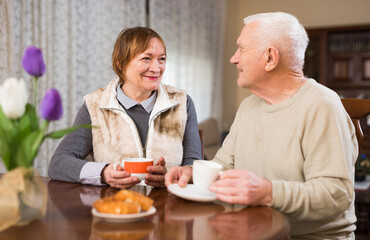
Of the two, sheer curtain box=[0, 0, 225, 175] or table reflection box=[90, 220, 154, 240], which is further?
sheer curtain box=[0, 0, 225, 175]

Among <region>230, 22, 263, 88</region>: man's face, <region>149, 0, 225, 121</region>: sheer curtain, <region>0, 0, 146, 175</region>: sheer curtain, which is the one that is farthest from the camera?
<region>149, 0, 225, 121</region>: sheer curtain

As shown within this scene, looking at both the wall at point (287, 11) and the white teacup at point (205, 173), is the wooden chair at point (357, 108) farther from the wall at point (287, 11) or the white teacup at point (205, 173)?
the wall at point (287, 11)

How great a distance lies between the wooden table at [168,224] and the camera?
0.81 m

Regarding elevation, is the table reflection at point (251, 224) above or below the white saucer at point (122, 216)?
below

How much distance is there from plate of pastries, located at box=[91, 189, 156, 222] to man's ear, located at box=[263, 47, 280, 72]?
0.64 meters

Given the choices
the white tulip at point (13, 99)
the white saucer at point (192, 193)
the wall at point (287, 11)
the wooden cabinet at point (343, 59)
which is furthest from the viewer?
the wall at point (287, 11)

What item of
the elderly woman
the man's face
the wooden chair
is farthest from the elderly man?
the elderly woman

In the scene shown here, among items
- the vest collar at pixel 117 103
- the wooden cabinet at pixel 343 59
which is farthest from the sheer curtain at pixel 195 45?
the vest collar at pixel 117 103

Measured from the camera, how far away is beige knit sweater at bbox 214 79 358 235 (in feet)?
3.51

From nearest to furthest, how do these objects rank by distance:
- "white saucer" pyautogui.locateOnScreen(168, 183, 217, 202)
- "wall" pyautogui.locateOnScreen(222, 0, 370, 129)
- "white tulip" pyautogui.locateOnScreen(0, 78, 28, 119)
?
1. "white tulip" pyautogui.locateOnScreen(0, 78, 28, 119)
2. "white saucer" pyautogui.locateOnScreen(168, 183, 217, 202)
3. "wall" pyautogui.locateOnScreen(222, 0, 370, 129)

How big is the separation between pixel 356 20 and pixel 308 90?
16.7 ft

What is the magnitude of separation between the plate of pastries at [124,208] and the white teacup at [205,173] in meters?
0.21

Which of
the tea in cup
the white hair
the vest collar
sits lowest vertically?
the tea in cup

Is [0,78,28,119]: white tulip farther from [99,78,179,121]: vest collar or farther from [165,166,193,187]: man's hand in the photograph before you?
[99,78,179,121]: vest collar
